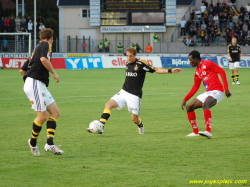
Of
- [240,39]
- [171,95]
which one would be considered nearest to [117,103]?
[171,95]

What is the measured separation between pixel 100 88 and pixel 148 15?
2888 cm

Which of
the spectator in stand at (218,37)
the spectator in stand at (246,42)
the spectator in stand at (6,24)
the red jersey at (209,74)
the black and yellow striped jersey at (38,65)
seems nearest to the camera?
the black and yellow striped jersey at (38,65)

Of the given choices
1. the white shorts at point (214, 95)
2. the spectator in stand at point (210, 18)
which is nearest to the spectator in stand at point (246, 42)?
the spectator in stand at point (210, 18)

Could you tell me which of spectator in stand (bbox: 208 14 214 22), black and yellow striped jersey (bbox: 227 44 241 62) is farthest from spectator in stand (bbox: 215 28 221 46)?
black and yellow striped jersey (bbox: 227 44 241 62)

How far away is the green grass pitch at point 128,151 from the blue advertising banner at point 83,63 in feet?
76.7

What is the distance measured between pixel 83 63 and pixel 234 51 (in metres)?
16.5

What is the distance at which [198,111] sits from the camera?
16078mm

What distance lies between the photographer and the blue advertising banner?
4056cm

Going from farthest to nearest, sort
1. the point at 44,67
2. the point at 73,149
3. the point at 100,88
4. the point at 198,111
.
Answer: the point at 100,88
the point at 198,111
the point at 73,149
the point at 44,67

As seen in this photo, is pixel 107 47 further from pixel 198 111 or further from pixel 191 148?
pixel 191 148

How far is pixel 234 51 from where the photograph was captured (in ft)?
88.3

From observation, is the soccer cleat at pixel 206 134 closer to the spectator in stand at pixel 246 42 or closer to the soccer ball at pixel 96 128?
the soccer ball at pixel 96 128

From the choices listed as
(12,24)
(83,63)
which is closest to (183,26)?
(83,63)

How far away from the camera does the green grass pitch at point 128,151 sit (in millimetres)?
7307
